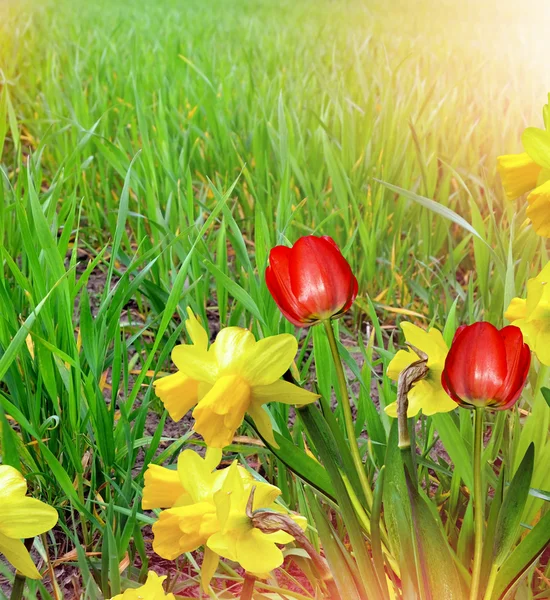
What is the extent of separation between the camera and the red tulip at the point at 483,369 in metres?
0.35

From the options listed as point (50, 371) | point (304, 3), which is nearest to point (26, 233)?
point (50, 371)

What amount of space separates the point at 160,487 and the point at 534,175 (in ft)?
1.04

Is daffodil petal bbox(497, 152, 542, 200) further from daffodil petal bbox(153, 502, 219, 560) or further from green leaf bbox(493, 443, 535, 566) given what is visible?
daffodil petal bbox(153, 502, 219, 560)

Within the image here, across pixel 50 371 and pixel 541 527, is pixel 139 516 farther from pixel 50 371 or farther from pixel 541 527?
pixel 541 527

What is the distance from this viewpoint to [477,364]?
35 cm

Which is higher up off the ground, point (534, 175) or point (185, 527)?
point (534, 175)

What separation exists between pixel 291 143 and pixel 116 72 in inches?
41.7

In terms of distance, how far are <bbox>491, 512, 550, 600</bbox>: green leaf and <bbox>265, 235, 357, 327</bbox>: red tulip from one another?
0.17 metres

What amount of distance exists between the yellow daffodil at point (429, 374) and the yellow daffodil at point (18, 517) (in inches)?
8.5

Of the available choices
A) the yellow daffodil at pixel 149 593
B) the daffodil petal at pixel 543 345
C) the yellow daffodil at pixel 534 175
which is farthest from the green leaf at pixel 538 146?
the yellow daffodil at pixel 149 593

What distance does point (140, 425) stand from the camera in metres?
0.60

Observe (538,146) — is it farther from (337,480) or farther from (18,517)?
(18,517)

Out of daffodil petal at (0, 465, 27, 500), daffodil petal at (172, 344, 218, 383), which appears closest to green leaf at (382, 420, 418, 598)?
daffodil petal at (172, 344, 218, 383)

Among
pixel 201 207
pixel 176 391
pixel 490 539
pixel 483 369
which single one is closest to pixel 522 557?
pixel 490 539
